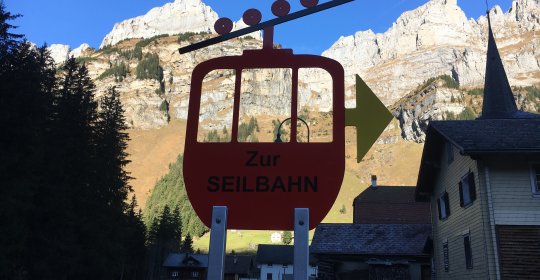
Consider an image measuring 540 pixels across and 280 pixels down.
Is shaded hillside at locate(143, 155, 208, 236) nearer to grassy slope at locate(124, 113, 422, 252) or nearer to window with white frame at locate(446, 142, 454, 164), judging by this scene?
grassy slope at locate(124, 113, 422, 252)

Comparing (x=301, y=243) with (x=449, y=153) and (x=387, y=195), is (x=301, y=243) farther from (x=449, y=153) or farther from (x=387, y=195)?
(x=387, y=195)

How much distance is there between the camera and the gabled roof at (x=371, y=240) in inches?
1083

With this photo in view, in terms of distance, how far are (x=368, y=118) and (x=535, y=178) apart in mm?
16452

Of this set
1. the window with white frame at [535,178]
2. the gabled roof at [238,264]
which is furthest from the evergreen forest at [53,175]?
the gabled roof at [238,264]

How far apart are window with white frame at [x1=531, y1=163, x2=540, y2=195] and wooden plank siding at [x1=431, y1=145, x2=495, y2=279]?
1.90m

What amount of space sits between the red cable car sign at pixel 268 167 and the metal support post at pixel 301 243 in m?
0.07

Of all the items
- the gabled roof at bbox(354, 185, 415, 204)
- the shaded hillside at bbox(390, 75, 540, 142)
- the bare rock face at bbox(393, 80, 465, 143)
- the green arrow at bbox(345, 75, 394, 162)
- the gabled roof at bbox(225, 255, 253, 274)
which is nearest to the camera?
the green arrow at bbox(345, 75, 394, 162)

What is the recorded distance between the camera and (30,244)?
23.3 m

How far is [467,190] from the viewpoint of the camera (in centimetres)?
1906

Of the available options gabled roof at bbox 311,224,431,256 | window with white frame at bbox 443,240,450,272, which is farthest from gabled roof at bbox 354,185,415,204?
window with white frame at bbox 443,240,450,272

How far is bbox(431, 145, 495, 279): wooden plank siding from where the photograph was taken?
16.8 m

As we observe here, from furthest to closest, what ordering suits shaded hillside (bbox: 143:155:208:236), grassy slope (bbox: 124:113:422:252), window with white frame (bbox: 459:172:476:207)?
grassy slope (bbox: 124:113:422:252) < shaded hillside (bbox: 143:155:208:236) < window with white frame (bbox: 459:172:476:207)

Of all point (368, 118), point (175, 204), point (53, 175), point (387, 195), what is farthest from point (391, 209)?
point (175, 204)

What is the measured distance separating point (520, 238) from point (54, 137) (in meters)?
25.5
